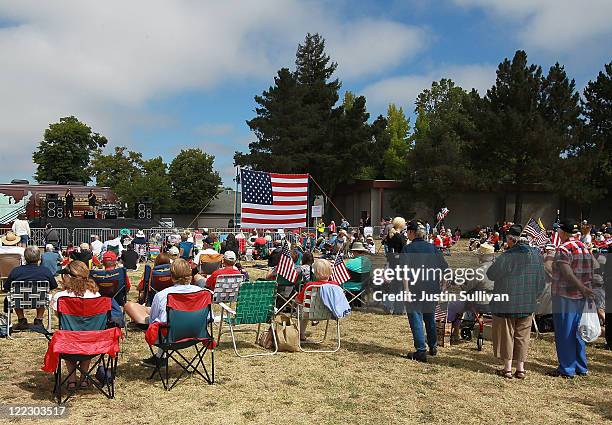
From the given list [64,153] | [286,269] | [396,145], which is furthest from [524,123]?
[64,153]

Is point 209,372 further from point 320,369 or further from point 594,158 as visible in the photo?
point 594,158

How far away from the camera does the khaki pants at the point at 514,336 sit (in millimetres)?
6211

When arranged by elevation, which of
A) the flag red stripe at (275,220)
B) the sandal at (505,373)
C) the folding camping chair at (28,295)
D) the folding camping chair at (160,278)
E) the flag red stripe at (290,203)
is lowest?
the sandal at (505,373)

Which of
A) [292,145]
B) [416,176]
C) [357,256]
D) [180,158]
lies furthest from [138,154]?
[357,256]

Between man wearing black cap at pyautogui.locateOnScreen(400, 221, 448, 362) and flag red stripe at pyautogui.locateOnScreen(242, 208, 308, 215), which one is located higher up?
flag red stripe at pyautogui.locateOnScreen(242, 208, 308, 215)

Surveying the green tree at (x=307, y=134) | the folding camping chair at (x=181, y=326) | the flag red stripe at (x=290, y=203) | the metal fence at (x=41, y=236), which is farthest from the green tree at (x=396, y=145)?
the folding camping chair at (x=181, y=326)

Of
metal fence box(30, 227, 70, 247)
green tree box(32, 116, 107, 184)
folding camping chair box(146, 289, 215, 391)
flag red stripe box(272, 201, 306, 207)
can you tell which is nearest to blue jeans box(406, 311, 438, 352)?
folding camping chair box(146, 289, 215, 391)

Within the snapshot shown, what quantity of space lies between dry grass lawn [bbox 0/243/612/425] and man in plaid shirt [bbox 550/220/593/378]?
0.77 feet

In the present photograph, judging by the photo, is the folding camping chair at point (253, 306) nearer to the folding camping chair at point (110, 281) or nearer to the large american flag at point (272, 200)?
the folding camping chair at point (110, 281)

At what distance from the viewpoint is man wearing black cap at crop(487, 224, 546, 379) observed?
6184 mm

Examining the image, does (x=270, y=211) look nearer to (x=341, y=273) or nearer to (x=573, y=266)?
(x=341, y=273)

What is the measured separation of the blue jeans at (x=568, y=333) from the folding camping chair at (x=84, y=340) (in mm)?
4611

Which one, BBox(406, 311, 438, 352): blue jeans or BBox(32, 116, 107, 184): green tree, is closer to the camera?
BBox(406, 311, 438, 352): blue jeans

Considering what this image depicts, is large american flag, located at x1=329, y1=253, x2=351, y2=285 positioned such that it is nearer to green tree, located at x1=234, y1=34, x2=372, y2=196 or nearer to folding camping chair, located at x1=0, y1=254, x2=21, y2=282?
folding camping chair, located at x1=0, y1=254, x2=21, y2=282
